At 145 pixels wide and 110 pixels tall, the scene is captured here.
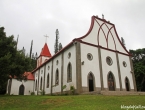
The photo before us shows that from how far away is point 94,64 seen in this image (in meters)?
19.3

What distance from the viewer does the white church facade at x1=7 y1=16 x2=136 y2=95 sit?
18.2 meters

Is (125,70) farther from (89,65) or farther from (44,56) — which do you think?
(44,56)

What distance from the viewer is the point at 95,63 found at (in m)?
19.4

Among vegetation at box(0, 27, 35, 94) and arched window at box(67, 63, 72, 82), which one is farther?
arched window at box(67, 63, 72, 82)

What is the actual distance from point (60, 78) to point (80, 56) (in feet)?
18.6

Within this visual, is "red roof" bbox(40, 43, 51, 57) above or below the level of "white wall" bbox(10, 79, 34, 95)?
above

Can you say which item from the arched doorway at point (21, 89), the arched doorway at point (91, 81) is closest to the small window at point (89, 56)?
the arched doorway at point (91, 81)

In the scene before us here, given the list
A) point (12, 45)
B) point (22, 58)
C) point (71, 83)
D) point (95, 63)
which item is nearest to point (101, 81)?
point (95, 63)

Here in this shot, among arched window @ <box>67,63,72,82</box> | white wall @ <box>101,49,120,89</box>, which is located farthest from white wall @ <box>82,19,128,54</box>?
arched window @ <box>67,63,72,82</box>

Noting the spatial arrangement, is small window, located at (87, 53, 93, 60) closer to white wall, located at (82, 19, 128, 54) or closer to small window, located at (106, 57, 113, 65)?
white wall, located at (82, 19, 128, 54)

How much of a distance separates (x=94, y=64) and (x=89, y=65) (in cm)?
88

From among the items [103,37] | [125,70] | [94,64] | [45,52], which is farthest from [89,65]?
[45,52]

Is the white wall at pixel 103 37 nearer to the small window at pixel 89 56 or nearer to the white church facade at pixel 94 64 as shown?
the white church facade at pixel 94 64

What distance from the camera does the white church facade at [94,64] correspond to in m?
18.2
